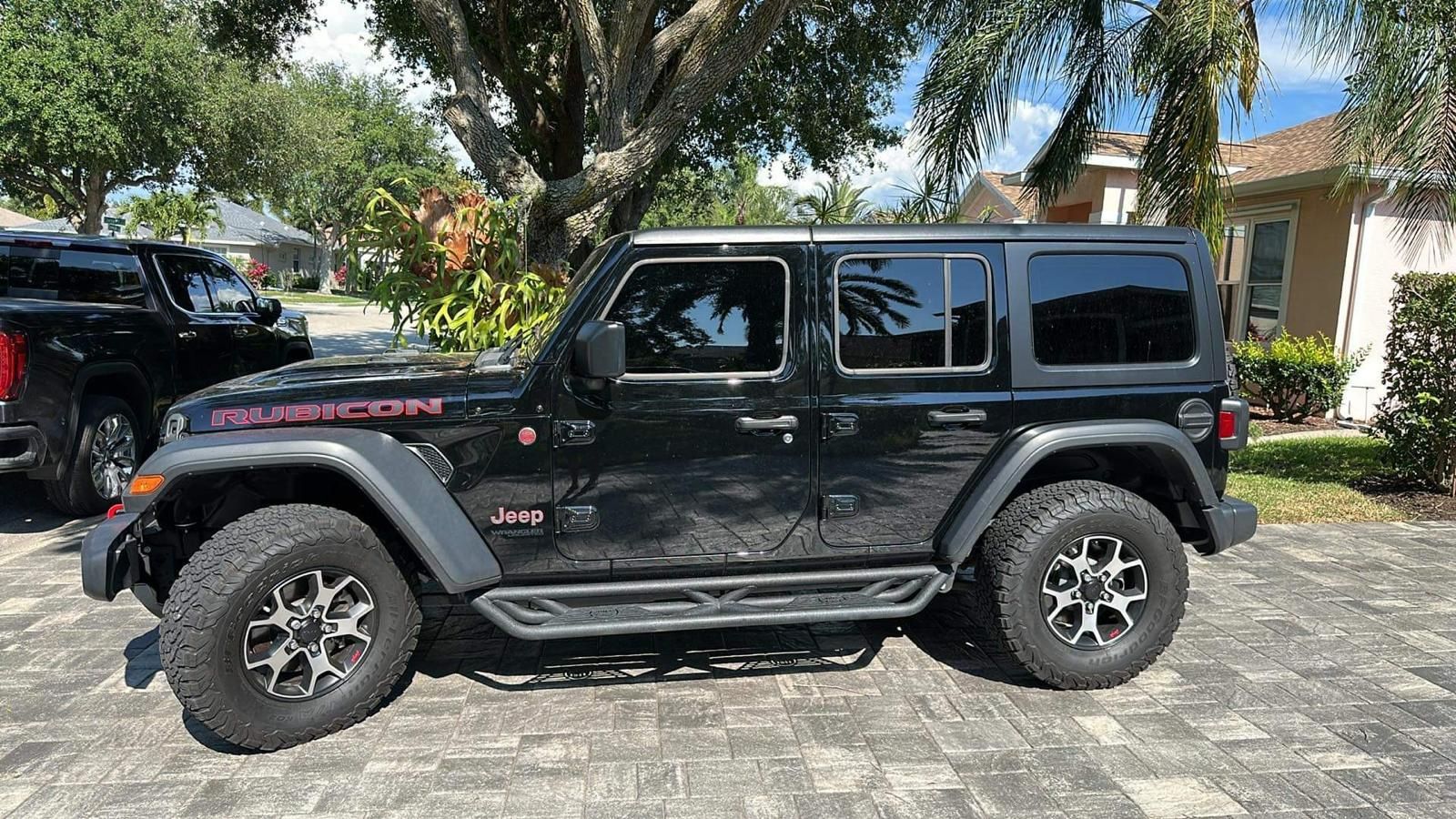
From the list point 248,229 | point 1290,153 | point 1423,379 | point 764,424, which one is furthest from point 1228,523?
point 248,229

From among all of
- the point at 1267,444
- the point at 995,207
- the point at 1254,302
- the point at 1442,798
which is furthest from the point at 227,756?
the point at 995,207

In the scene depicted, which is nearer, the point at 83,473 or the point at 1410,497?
the point at 83,473

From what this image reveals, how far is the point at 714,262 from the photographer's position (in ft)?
12.1

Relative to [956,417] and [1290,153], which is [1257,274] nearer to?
[1290,153]

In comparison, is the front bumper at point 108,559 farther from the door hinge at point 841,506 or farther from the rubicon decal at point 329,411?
the door hinge at point 841,506

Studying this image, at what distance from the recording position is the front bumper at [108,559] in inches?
131

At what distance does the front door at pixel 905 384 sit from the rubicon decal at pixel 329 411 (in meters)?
1.56

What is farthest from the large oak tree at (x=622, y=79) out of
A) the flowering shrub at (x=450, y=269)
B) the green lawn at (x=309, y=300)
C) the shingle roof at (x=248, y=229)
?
the shingle roof at (x=248, y=229)

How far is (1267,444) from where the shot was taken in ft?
32.0

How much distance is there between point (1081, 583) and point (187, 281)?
23.1ft

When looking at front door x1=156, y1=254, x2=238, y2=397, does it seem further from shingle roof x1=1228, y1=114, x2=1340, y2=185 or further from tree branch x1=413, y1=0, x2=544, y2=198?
shingle roof x1=1228, y1=114, x2=1340, y2=185

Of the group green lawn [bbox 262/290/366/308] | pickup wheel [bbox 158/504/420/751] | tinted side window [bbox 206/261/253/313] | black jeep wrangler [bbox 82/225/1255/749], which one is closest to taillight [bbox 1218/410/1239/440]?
black jeep wrangler [bbox 82/225/1255/749]

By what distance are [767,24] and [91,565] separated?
7.54 meters

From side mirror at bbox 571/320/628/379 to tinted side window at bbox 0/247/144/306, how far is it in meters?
5.07
